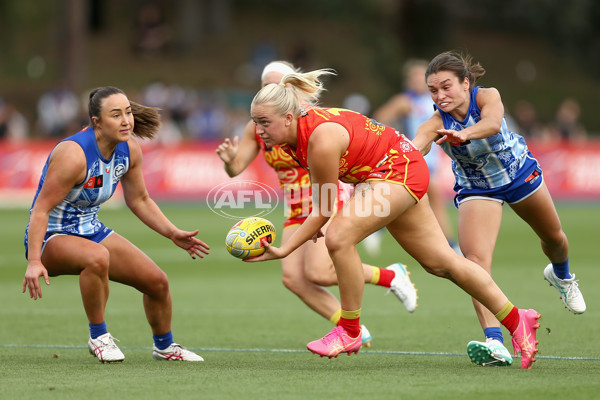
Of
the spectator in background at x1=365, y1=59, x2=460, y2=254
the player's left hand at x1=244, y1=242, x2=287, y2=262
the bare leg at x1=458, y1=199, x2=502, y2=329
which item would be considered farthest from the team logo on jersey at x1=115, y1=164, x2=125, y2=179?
the spectator in background at x1=365, y1=59, x2=460, y2=254

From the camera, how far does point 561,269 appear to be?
819 cm

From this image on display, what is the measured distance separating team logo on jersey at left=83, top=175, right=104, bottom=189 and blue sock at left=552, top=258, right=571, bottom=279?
3.59 meters

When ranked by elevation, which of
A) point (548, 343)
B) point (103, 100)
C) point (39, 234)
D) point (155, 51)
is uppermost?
point (155, 51)

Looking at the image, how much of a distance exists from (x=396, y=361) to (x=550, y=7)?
121ft

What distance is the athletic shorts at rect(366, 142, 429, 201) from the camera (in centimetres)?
666

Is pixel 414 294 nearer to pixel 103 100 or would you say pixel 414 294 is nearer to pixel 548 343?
pixel 548 343

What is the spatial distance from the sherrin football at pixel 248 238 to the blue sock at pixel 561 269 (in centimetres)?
263

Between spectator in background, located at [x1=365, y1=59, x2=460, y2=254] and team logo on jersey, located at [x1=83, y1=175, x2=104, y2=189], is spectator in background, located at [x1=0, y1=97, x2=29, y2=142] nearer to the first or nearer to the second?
spectator in background, located at [x1=365, y1=59, x2=460, y2=254]

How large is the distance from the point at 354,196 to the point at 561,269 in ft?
7.60

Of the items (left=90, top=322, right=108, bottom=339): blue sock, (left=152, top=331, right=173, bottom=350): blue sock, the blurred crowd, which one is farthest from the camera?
the blurred crowd

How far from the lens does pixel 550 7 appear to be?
4178cm

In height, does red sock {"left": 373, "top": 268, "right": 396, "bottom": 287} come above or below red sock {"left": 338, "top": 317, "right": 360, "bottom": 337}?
above

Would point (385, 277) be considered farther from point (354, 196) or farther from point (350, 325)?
point (354, 196)

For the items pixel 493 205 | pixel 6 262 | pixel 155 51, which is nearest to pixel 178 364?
pixel 493 205
